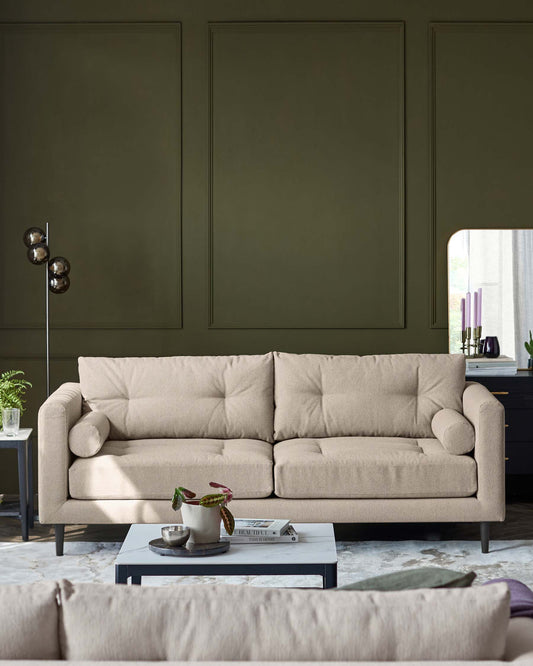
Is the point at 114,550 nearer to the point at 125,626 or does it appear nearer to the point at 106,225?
the point at 106,225

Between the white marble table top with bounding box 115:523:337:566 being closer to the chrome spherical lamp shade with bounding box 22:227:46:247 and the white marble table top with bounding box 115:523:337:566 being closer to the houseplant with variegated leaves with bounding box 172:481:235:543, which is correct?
the houseplant with variegated leaves with bounding box 172:481:235:543

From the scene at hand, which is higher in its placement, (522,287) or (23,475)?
(522,287)

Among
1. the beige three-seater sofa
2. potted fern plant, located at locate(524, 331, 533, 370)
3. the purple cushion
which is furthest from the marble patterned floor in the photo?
the purple cushion

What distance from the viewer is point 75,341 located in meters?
5.01

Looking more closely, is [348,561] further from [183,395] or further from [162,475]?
[183,395]

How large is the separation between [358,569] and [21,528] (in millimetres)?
1688

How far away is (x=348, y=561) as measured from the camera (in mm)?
3639

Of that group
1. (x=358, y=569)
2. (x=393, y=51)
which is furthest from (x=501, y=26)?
(x=358, y=569)

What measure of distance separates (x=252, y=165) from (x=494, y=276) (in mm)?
1535

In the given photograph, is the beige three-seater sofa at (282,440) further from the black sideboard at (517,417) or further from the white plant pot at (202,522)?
the white plant pot at (202,522)

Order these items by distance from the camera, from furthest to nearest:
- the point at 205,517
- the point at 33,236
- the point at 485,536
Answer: the point at 33,236, the point at 485,536, the point at 205,517

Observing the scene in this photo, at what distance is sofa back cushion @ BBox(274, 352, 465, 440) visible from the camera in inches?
165

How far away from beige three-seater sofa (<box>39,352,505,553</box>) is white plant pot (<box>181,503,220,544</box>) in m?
0.93

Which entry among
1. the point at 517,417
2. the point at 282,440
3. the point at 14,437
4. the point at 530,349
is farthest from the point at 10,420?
the point at 530,349
